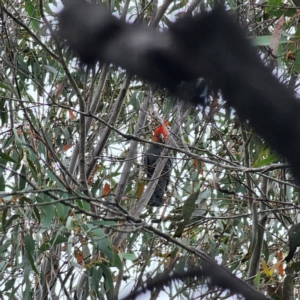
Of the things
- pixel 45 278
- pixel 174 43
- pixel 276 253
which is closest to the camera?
pixel 174 43

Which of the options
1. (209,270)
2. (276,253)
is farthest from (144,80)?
(276,253)

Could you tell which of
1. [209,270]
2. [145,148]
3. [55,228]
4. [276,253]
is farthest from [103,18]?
[145,148]

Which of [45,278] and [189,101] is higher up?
[45,278]

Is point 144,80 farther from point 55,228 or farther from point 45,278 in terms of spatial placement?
point 45,278

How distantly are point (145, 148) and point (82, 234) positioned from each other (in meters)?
1.05

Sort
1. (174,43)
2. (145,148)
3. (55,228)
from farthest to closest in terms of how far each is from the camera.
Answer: (145,148) → (55,228) → (174,43)

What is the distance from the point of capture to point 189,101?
54 centimetres

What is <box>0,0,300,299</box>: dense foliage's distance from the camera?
1421 mm

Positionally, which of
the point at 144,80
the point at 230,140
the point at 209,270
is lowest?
the point at 209,270

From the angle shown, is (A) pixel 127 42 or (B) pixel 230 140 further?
(B) pixel 230 140

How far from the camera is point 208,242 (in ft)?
7.38

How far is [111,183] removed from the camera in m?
2.51

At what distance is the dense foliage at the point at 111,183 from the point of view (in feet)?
4.66

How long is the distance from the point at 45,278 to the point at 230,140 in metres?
0.86
